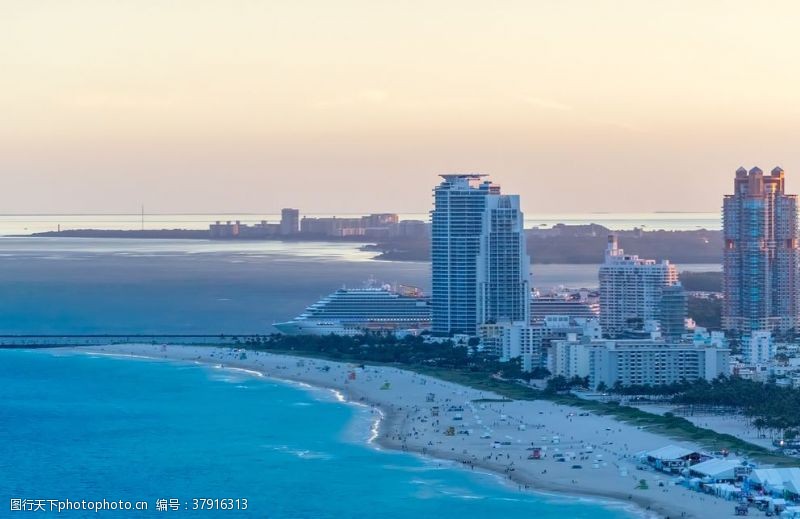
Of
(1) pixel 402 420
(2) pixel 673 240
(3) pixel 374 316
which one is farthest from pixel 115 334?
A: (2) pixel 673 240

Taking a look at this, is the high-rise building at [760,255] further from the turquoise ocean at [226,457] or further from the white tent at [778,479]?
the white tent at [778,479]

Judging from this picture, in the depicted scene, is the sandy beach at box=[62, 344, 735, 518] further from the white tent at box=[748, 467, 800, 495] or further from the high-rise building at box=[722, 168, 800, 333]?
the high-rise building at box=[722, 168, 800, 333]

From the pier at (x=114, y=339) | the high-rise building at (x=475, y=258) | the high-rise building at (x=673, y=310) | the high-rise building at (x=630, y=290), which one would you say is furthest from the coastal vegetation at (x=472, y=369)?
the high-rise building at (x=630, y=290)

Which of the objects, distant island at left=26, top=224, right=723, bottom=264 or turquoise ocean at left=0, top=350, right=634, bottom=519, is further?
distant island at left=26, top=224, right=723, bottom=264

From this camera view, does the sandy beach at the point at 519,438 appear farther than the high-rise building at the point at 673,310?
No

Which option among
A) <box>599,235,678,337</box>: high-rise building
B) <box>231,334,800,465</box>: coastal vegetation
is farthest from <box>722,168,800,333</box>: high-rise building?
<box>231,334,800,465</box>: coastal vegetation

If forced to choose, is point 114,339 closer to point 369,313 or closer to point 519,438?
point 369,313

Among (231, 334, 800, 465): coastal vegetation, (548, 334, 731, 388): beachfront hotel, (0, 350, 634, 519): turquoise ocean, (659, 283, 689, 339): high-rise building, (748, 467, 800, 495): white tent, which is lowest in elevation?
(0, 350, 634, 519): turquoise ocean
